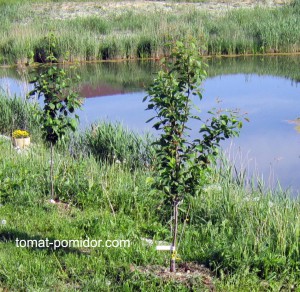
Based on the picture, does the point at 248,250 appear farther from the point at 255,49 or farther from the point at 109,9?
the point at 109,9

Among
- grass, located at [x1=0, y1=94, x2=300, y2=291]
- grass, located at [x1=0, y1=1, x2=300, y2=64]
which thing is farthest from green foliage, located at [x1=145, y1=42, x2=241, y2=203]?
grass, located at [x1=0, y1=1, x2=300, y2=64]

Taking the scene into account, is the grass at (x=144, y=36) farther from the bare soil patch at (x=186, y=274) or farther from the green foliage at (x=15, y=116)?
the bare soil patch at (x=186, y=274)

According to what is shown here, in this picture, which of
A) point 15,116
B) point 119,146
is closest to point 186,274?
point 119,146

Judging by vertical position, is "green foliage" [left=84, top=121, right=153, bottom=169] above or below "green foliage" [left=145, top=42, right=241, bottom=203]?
below

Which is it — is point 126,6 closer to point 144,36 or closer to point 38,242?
point 144,36

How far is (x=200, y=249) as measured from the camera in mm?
4773

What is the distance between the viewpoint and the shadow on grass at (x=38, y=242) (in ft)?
15.8

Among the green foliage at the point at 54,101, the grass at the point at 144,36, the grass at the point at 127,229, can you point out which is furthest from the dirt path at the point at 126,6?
the grass at the point at 127,229

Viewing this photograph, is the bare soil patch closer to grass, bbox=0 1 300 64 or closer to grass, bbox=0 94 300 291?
grass, bbox=0 94 300 291

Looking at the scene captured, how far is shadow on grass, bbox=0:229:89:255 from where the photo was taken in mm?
4809

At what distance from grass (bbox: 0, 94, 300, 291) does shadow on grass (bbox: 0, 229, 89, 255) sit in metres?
0.02

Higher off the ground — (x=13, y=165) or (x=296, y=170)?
(x=13, y=165)

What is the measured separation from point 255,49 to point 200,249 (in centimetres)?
1605

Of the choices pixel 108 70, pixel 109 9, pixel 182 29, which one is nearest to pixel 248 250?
pixel 108 70
